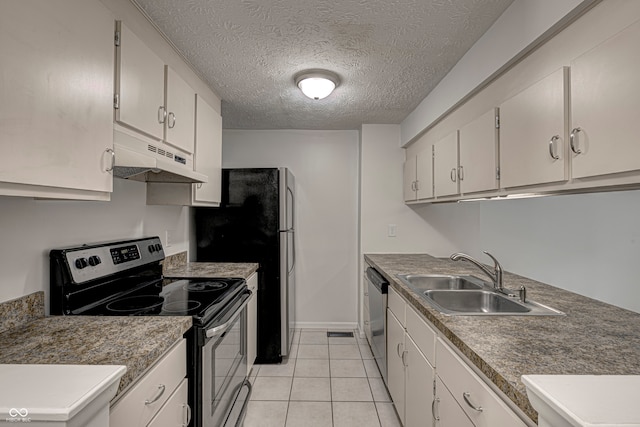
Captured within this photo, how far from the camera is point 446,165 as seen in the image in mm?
2438

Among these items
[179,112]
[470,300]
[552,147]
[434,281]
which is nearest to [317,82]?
[179,112]

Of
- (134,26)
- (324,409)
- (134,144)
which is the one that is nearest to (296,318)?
(324,409)

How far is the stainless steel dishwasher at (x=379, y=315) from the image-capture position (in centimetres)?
239

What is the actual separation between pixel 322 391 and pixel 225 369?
1073 mm

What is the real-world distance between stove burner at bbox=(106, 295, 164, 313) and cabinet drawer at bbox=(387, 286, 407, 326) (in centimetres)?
131

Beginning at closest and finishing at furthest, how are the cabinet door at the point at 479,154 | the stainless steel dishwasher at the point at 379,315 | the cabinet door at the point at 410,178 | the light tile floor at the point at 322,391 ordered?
the cabinet door at the point at 479,154 → the light tile floor at the point at 322,391 → the stainless steel dishwasher at the point at 379,315 → the cabinet door at the point at 410,178

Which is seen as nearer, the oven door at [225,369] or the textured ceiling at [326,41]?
the oven door at [225,369]

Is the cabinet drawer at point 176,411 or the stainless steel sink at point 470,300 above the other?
the stainless steel sink at point 470,300

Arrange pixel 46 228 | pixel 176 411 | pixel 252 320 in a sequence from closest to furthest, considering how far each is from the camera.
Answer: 1. pixel 176 411
2. pixel 46 228
3. pixel 252 320

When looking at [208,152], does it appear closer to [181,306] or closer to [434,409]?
[181,306]

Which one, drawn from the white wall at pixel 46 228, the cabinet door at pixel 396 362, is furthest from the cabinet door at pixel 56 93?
the cabinet door at pixel 396 362

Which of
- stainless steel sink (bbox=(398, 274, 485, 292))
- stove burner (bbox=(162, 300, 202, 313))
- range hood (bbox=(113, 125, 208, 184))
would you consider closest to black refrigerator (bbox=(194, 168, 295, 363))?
range hood (bbox=(113, 125, 208, 184))

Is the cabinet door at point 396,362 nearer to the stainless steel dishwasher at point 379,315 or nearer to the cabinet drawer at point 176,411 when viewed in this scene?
the stainless steel dishwasher at point 379,315

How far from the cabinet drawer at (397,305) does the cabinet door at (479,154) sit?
80 cm
